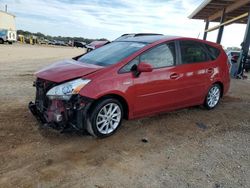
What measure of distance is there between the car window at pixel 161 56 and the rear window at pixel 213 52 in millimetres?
1337

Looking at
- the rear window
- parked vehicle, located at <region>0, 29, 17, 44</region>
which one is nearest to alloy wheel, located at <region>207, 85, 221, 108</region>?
the rear window

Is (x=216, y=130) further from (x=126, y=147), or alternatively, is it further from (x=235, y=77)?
(x=235, y=77)

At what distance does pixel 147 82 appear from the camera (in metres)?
5.08

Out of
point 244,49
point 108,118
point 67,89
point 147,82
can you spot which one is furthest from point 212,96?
point 244,49

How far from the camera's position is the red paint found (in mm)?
4551

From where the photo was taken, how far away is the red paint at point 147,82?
4.55 meters

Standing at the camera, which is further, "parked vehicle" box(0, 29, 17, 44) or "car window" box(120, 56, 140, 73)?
"parked vehicle" box(0, 29, 17, 44)

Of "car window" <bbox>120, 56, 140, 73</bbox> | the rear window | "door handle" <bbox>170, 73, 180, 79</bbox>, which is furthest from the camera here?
the rear window

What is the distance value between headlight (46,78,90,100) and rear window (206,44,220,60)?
338 centimetres

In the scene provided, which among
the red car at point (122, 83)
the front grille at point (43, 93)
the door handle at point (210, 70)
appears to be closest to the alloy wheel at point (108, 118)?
the red car at point (122, 83)

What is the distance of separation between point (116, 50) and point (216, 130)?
7.98 feet

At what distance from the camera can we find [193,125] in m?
5.75

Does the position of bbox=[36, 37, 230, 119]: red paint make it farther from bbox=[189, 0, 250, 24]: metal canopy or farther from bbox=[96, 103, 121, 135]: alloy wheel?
bbox=[189, 0, 250, 24]: metal canopy

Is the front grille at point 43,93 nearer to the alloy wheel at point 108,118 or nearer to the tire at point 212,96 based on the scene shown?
the alloy wheel at point 108,118
